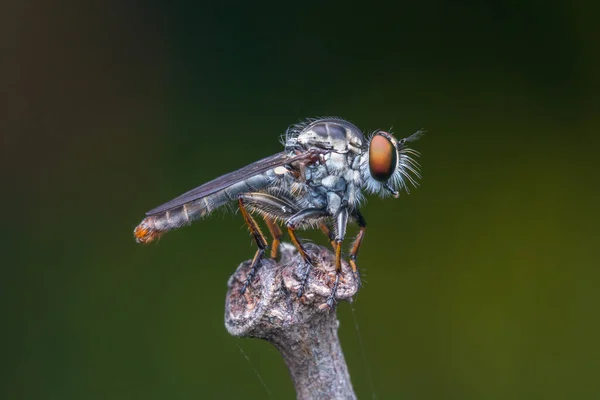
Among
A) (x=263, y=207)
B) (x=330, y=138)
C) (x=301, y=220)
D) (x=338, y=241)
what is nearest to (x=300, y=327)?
(x=338, y=241)

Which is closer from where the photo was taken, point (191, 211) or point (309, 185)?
point (309, 185)

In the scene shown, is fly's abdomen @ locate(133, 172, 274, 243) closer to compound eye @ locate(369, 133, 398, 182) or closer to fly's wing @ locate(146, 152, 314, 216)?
fly's wing @ locate(146, 152, 314, 216)

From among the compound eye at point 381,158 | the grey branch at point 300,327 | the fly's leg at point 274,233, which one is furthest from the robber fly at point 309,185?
the grey branch at point 300,327

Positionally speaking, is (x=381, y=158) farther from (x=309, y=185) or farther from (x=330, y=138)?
(x=309, y=185)

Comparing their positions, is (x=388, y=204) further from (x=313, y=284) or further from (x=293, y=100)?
(x=313, y=284)

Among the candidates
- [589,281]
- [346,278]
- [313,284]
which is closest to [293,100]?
[589,281]

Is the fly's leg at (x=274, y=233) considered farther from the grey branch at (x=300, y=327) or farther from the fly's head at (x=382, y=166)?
the grey branch at (x=300, y=327)

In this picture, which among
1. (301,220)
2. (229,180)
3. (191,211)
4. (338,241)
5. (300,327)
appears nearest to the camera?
(300,327)
